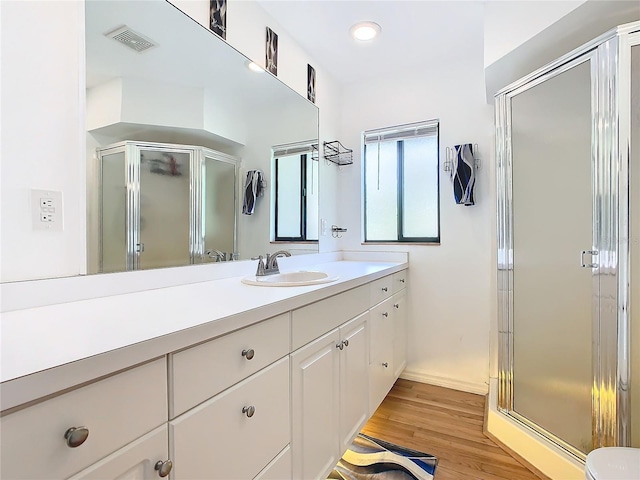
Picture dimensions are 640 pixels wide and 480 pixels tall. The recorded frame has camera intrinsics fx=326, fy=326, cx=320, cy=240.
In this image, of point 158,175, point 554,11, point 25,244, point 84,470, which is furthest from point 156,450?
point 554,11

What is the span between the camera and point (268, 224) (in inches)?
75.6

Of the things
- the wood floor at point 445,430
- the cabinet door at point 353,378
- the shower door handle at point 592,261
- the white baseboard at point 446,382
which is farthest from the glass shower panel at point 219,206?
the white baseboard at point 446,382

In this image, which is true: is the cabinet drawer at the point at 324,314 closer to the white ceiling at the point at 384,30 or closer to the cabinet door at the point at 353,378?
the cabinet door at the point at 353,378

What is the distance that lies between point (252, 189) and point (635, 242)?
5.55 ft

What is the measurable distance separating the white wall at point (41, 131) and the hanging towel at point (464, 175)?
2092mm

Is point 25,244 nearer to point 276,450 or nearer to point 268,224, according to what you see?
point 276,450

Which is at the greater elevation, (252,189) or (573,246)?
(252,189)

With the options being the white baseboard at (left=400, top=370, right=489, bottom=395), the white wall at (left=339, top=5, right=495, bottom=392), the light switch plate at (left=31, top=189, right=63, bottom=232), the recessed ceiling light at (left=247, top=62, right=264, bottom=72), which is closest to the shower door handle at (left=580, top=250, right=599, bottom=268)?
the white wall at (left=339, top=5, right=495, bottom=392)

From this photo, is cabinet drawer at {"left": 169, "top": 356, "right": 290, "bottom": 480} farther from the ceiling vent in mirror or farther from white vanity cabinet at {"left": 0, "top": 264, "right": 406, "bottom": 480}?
the ceiling vent in mirror

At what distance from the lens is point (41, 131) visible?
3.20 ft

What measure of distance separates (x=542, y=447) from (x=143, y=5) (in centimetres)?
255

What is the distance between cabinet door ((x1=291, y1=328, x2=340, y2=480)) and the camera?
1.12 metres

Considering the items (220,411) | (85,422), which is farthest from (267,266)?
(85,422)

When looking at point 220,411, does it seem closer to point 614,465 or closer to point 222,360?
point 222,360
